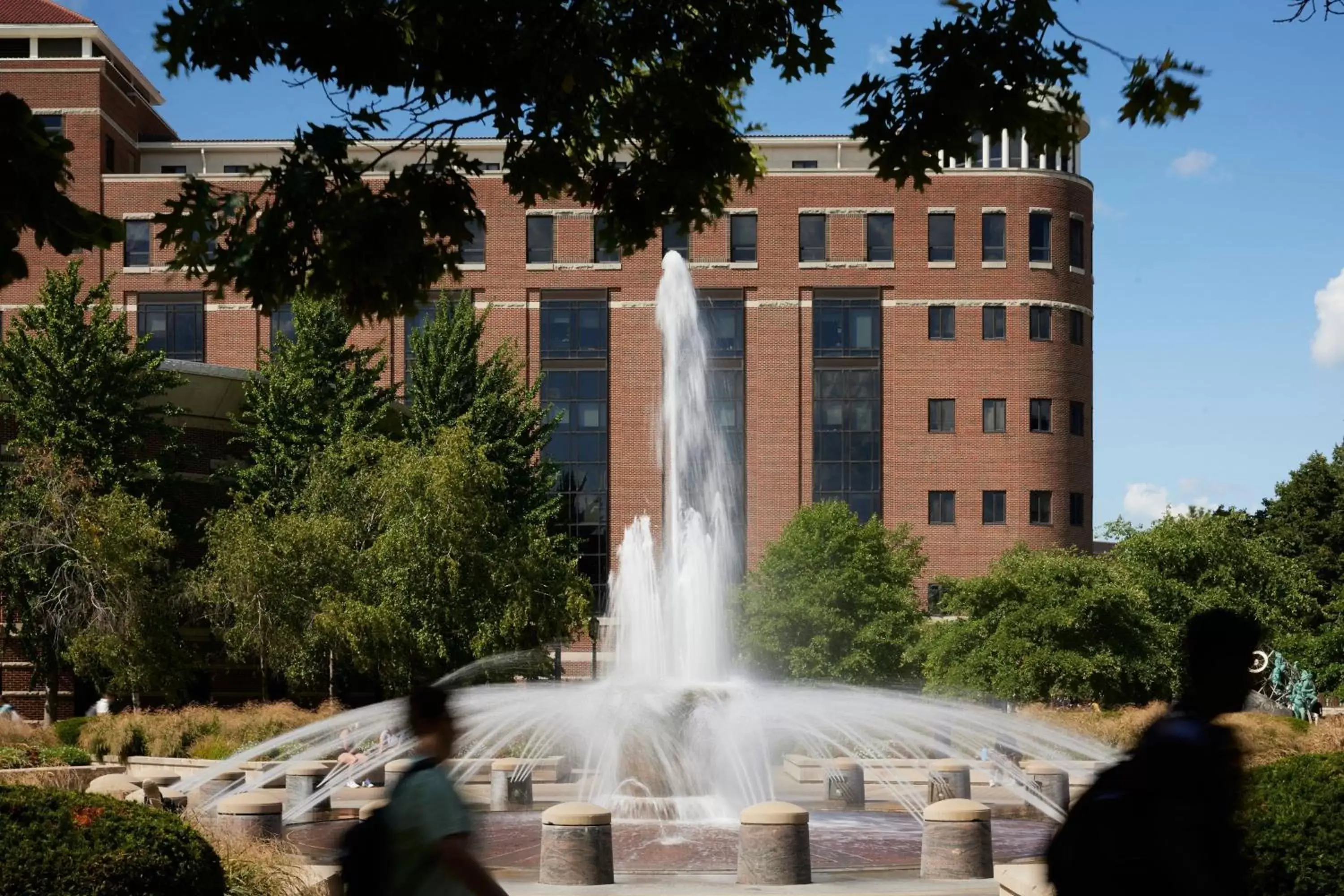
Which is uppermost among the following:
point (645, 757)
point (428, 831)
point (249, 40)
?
point (249, 40)

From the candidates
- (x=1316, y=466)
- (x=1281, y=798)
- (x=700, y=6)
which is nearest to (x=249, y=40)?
(x=700, y=6)

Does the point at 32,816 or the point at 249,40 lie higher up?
the point at 249,40

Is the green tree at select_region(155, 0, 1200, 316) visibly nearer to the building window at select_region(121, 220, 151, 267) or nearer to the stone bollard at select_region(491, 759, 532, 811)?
the stone bollard at select_region(491, 759, 532, 811)

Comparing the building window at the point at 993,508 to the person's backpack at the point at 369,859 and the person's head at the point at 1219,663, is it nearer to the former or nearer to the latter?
the person's backpack at the point at 369,859

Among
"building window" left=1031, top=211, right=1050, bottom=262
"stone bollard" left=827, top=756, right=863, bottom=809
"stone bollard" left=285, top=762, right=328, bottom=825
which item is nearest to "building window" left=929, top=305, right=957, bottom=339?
"building window" left=1031, top=211, right=1050, bottom=262

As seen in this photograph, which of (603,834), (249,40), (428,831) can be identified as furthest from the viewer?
(603,834)

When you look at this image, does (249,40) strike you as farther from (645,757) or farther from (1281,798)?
(645,757)

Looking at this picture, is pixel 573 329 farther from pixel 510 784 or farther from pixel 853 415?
pixel 510 784

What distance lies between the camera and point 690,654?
1229 inches

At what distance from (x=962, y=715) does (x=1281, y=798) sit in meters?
11.4

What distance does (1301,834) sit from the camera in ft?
36.0

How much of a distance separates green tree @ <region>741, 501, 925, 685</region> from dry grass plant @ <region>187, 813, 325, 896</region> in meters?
35.8

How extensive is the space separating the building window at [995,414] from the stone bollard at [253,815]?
52.7 meters

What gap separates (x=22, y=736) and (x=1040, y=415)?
4530 centimetres
